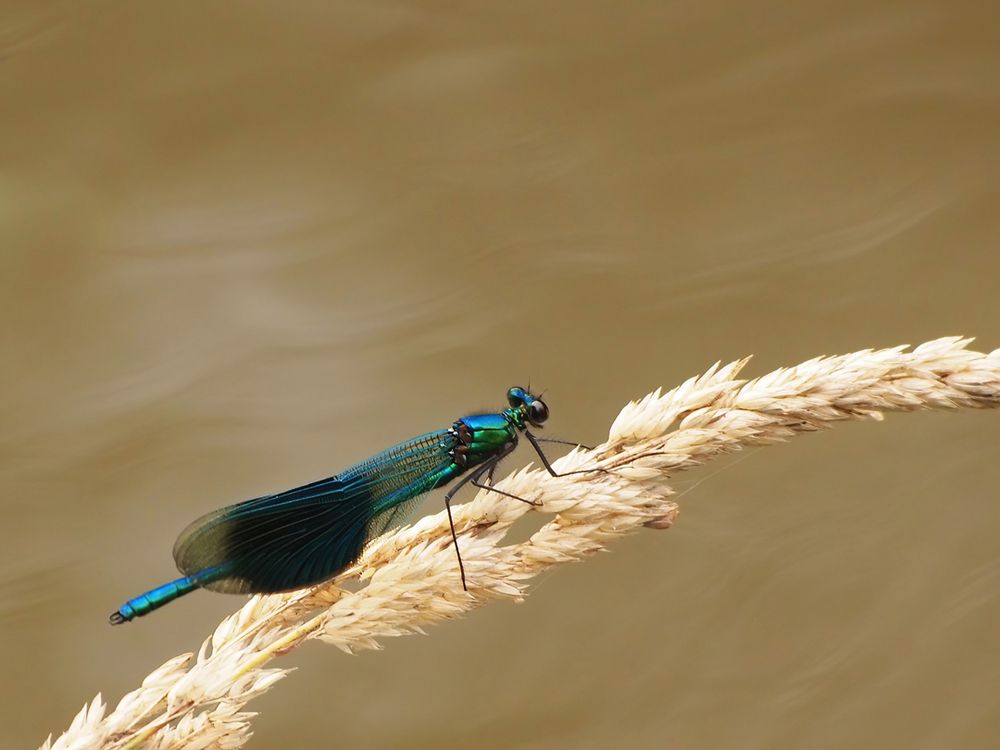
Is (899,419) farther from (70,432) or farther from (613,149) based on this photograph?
(70,432)

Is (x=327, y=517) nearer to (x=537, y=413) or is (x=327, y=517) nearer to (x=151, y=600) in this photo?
(x=151, y=600)

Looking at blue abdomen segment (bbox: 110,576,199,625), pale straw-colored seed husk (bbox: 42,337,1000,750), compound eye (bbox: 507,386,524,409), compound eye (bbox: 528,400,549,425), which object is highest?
compound eye (bbox: 507,386,524,409)

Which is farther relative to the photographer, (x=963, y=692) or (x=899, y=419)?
(x=899, y=419)

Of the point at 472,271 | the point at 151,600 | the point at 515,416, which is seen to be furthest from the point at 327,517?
the point at 472,271

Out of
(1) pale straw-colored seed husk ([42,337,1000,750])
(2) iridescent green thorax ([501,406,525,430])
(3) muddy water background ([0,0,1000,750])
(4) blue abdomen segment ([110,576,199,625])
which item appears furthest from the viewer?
(3) muddy water background ([0,0,1000,750])

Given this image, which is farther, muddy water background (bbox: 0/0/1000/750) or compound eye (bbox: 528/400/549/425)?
muddy water background (bbox: 0/0/1000/750)

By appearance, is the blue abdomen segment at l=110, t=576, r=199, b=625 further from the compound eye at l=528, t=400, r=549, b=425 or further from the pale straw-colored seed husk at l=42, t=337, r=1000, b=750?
the compound eye at l=528, t=400, r=549, b=425

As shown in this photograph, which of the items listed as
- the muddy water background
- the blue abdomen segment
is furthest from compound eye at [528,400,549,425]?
the muddy water background

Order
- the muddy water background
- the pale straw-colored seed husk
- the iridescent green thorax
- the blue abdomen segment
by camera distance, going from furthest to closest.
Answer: the muddy water background → the iridescent green thorax → the blue abdomen segment → the pale straw-colored seed husk

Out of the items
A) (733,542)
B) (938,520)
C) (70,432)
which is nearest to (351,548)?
(733,542)
